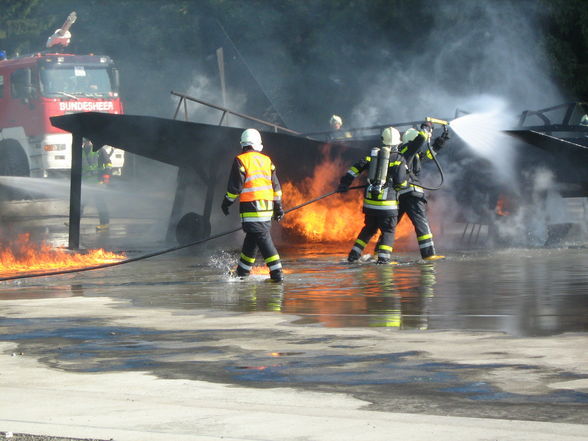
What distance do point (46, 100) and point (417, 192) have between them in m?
17.6

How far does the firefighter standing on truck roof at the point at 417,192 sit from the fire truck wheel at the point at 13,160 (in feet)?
58.7

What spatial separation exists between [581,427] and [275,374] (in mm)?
2021

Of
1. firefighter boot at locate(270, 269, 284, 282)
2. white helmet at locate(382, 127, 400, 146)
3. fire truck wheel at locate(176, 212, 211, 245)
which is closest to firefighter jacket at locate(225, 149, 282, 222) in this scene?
firefighter boot at locate(270, 269, 284, 282)

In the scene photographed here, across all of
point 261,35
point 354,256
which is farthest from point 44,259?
point 261,35

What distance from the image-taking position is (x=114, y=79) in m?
30.0

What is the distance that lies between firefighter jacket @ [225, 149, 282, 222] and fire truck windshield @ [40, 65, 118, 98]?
735 inches

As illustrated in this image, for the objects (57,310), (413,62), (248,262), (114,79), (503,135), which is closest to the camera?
(57,310)

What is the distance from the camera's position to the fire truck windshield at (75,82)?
29109 mm

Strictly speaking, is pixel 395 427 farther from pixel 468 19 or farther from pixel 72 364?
pixel 468 19

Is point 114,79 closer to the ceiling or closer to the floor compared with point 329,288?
closer to the ceiling

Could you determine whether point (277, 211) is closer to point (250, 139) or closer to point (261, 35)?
point (250, 139)

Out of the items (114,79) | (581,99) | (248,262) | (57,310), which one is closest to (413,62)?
(581,99)

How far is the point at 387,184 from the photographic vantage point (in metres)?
13.4

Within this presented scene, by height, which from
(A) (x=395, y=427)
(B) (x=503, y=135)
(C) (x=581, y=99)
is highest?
(C) (x=581, y=99)
